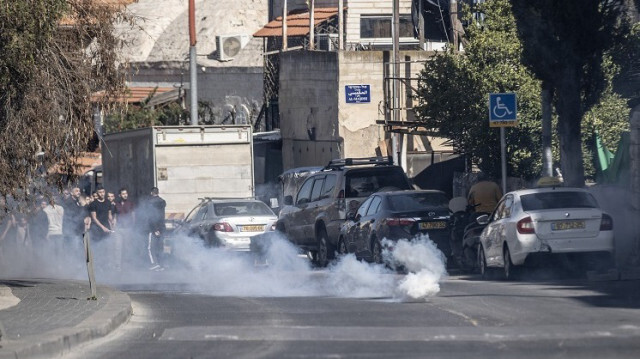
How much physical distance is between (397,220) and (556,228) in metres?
3.91

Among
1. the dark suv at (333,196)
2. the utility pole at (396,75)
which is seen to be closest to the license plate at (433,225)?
the dark suv at (333,196)

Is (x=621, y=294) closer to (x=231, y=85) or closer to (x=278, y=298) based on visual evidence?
(x=278, y=298)

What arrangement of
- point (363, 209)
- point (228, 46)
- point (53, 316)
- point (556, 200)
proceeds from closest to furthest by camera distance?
point (53, 316)
point (556, 200)
point (363, 209)
point (228, 46)

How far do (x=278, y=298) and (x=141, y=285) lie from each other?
4.93 m

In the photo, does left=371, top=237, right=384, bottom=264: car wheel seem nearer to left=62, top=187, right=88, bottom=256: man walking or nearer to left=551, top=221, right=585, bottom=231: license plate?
left=551, top=221, right=585, bottom=231: license plate

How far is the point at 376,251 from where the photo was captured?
22.3 meters

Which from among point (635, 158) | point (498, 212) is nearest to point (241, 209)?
point (498, 212)

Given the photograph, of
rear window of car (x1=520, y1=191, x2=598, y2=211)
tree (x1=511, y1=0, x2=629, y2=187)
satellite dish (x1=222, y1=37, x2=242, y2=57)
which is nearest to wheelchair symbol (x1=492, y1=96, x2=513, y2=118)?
tree (x1=511, y1=0, x2=629, y2=187)

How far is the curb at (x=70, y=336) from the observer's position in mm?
11086

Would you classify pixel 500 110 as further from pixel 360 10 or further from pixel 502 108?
pixel 360 10

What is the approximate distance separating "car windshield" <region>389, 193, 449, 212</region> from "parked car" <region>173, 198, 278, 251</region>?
509 centimetres

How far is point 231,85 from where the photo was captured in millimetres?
54625

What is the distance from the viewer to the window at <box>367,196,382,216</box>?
22717 mm

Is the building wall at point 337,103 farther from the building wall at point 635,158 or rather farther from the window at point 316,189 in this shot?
the building wall at point 635,158
